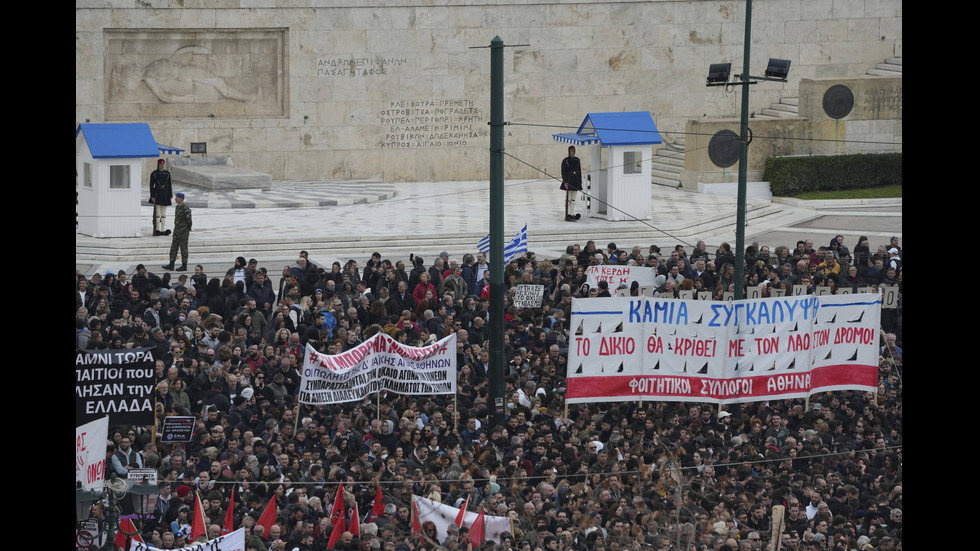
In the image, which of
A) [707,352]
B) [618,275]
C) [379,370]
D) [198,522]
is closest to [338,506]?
[198,522]

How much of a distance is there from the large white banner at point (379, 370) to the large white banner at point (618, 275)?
201 inches

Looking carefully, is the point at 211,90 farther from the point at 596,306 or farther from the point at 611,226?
the point at 596,306

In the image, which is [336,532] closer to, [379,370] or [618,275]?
[379,370]

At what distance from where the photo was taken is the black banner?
14.4m

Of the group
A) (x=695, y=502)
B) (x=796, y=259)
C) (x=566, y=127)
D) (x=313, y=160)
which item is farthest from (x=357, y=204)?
(x=695, y=502)

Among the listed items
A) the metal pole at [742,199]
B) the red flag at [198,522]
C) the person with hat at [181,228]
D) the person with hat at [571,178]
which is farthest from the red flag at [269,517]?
the person with hat at [571,178]

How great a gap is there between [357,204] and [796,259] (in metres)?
14.1

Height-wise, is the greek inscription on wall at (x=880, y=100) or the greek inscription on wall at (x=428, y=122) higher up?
the greek inscription on wall at (x=880, y=100)

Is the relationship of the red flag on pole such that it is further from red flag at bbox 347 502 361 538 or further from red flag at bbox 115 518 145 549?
red flag at bbox 347 502 361 538

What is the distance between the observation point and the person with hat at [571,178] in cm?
3015

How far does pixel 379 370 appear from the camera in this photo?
1578 cm

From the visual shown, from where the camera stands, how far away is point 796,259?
71.7 ft

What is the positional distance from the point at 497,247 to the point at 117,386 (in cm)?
455

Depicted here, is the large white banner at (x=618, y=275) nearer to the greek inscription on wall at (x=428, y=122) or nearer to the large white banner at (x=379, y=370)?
the large white banner at (x=379, y=370)
